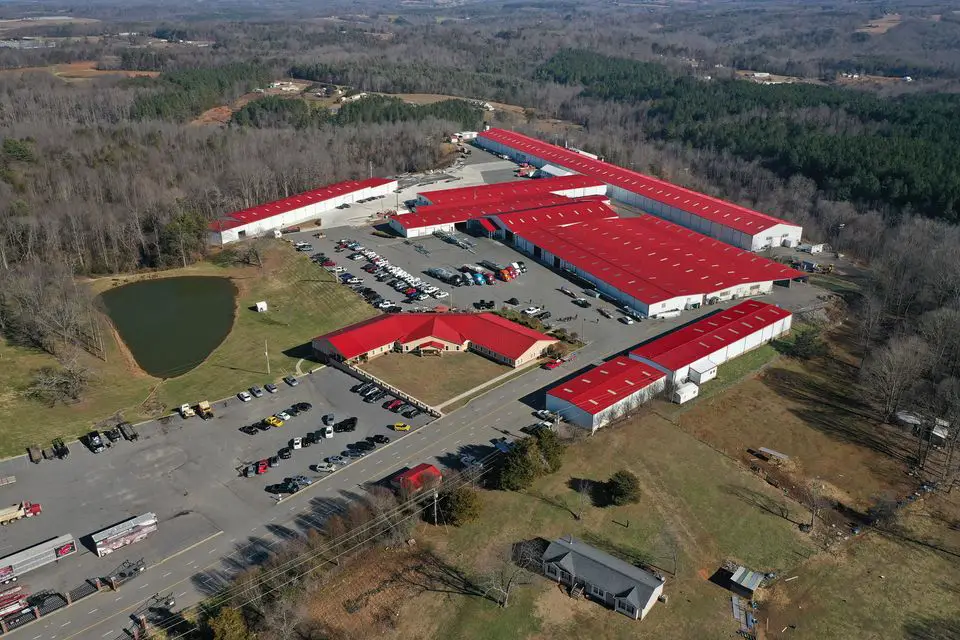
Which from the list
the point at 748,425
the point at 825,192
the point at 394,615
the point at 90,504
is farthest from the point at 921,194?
the point at 90,504

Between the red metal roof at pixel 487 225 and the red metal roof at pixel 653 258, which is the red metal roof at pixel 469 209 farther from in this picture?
the red metal roof at pixel 653 258

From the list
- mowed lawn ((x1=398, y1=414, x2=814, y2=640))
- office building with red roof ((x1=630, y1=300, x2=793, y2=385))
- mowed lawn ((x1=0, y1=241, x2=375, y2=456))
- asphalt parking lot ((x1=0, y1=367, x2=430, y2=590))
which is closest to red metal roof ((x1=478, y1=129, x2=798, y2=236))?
office building with red roof ((x1=630, y1=300, x2=793, y2=385))

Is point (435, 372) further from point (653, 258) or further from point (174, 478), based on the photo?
point (653, 258)

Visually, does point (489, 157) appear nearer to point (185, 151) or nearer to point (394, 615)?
point (185, 151)

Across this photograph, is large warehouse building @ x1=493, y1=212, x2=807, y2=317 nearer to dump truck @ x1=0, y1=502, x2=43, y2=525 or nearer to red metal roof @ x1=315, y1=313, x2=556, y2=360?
red metal roof @ x1=315, y1=313, x2=556, y2=360

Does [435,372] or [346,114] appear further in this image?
[346,114]

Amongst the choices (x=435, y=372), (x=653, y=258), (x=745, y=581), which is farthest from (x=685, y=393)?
(x=653, y=258)

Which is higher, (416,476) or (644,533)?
(416,476)
